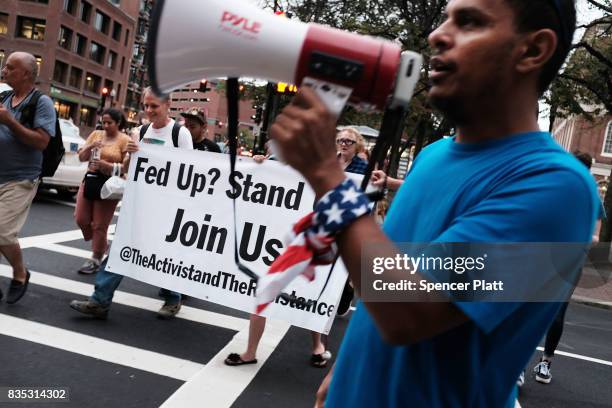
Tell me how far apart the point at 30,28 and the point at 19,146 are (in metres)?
49.1

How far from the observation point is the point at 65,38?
49156 mm

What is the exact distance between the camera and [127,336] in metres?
4.60

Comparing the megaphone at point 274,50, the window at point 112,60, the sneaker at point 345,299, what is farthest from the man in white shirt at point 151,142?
the window at point 112,60

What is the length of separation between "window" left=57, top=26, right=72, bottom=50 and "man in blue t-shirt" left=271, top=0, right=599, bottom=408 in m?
52.4

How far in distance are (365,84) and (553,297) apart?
57 cm

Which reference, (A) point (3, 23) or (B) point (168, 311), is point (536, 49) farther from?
(A) point (3, 23)

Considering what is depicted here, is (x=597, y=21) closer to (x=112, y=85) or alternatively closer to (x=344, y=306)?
(x=344, y=306)

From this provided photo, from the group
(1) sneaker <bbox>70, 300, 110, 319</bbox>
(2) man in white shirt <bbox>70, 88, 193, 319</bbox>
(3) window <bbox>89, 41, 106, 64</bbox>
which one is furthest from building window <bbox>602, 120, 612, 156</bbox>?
(1) sneaker <bbox>70, 300, 110, 319</bbox>

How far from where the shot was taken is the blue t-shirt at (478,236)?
3.49ft

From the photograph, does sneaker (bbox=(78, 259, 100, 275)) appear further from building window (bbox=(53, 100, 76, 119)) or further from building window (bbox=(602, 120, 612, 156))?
building window (bbox=(53, 100, 76, 119))

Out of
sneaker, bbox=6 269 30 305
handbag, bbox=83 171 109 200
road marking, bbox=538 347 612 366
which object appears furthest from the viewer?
handbag, bbox=83 171 109 200

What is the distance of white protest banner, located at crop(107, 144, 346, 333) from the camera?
14.8 ft

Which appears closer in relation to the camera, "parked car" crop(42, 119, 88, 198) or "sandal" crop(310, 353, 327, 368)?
"sandal" crop(310, 353, 327, 368)

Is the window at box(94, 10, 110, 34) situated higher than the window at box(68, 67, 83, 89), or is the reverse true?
the window at box(94, 10, 110, 34)
